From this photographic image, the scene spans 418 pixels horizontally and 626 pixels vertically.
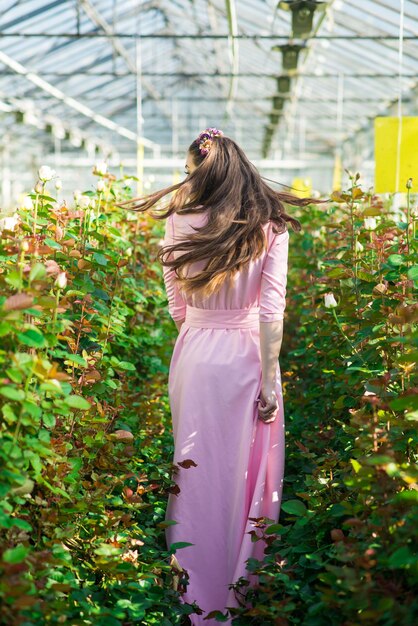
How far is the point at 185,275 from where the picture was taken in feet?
8.13

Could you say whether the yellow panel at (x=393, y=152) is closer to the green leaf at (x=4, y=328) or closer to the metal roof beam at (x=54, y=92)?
the metal roof beam at (x=54, y=92)

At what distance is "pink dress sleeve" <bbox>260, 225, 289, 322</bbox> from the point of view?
241 cm

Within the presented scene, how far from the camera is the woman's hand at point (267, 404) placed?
8.04 ft

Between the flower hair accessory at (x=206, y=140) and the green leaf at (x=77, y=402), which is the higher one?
the flower hair accessory at (x=206, y=140)

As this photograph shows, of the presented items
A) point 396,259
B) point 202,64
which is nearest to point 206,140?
point 396,259

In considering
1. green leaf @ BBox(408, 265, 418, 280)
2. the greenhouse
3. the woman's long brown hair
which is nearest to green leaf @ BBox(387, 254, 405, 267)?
the greenhouse

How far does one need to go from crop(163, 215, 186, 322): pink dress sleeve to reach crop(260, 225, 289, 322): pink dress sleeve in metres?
0.28

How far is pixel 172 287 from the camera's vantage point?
2.63 metres

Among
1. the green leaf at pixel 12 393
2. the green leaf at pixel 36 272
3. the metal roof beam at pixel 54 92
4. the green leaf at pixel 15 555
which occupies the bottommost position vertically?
the green leaf at pixel 15 555

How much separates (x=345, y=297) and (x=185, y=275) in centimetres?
55

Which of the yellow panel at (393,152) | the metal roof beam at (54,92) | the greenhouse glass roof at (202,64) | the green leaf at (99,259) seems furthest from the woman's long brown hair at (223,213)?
the metal roof beam at (54,92)

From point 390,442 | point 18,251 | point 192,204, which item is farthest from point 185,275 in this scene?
point 390,442

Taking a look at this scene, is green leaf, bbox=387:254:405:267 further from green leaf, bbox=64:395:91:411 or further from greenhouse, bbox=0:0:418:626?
green leaf, bbox=64:395:91:411

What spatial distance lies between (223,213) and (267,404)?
1.79 ft
